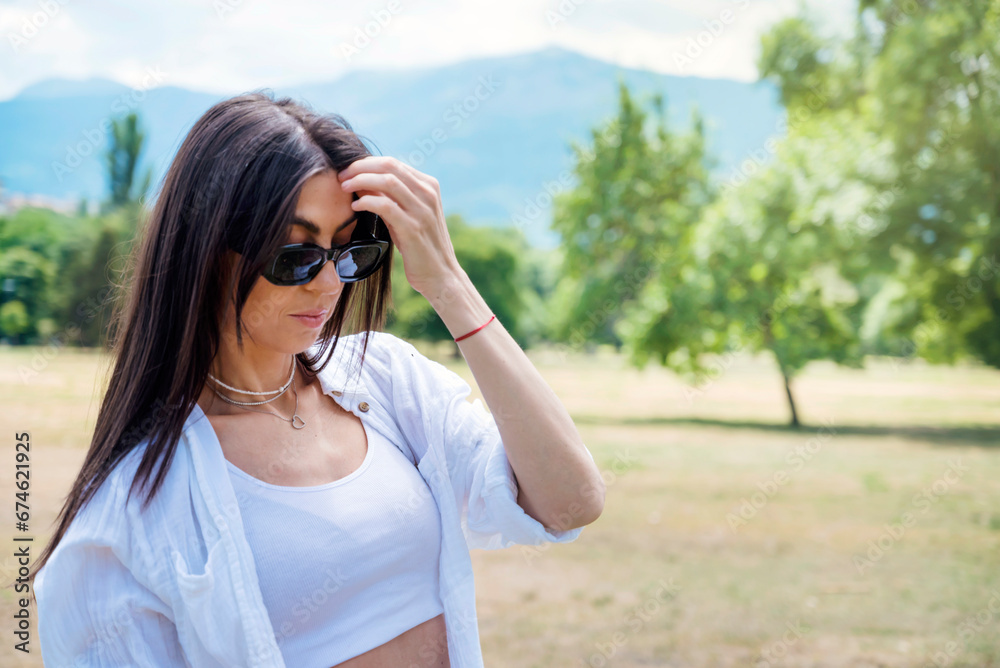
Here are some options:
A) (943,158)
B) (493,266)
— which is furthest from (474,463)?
(493,266)

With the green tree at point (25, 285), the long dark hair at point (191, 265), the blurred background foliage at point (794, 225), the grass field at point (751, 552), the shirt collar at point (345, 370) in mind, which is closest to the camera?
the long dark hair at point (191, 265)

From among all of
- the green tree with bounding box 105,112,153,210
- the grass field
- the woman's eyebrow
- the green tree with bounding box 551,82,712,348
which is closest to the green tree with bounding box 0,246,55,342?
the grass field

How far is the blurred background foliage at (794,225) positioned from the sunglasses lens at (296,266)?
7.24m

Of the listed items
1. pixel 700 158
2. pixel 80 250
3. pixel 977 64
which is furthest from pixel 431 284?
pixel 80 250

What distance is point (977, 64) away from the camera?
13180 mm

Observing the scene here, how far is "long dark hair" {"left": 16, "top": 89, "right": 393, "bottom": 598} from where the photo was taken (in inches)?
51.0

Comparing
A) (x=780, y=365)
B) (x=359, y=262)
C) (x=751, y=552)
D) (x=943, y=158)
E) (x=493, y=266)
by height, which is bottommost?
(x=493, y=266)

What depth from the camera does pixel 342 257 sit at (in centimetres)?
144

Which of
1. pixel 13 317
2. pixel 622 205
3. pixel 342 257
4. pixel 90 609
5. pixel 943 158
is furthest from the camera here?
pixel 622 205

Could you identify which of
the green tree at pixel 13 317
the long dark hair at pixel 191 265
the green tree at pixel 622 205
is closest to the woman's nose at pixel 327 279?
the long dark hair at pixel 191 265

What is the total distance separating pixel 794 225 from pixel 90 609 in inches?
640

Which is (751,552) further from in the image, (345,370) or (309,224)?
(309,224)

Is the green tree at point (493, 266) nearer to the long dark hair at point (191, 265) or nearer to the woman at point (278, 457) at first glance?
the woman at point (278, 457)

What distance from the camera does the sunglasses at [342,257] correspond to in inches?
53.2
